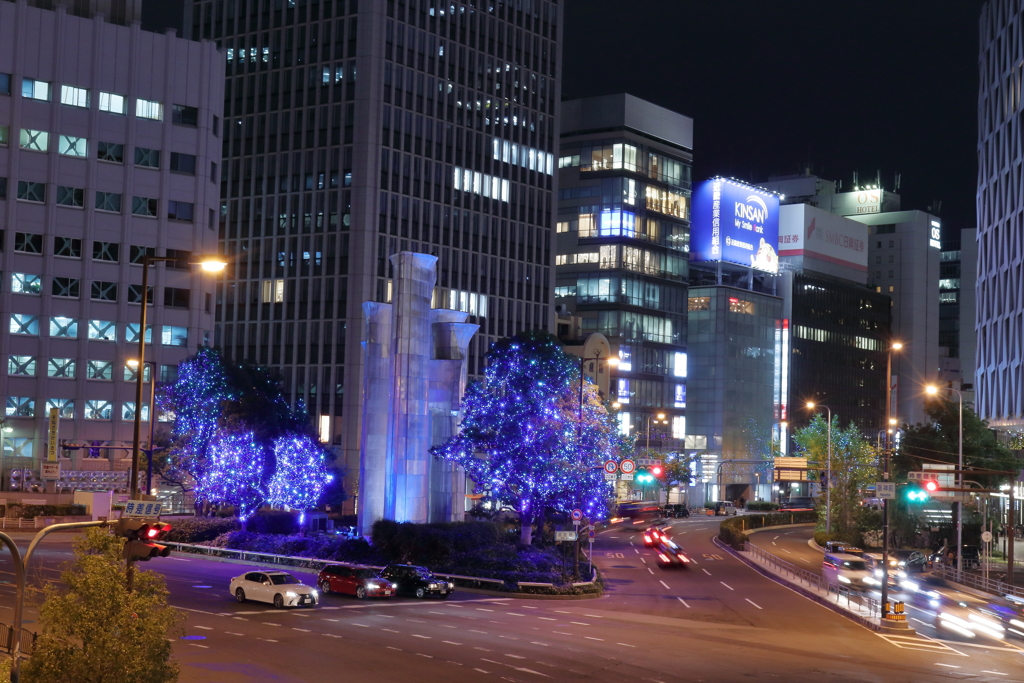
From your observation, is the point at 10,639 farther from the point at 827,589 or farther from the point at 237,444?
the point at 237,444

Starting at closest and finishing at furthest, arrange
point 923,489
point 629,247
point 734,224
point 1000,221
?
point 923,489
point 1000,221
point 629,247
point 734,224

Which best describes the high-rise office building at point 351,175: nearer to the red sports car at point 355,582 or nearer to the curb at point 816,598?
the curb at point 816,598

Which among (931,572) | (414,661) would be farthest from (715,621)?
(931,572)

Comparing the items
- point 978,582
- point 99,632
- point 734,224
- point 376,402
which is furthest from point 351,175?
point 99,632

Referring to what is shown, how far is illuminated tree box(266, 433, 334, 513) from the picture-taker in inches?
2781

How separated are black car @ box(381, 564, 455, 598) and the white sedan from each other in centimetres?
507

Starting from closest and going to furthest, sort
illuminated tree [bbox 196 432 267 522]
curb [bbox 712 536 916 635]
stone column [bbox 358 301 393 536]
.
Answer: curb [bbox 712 536 916 635], stone column [bbox 358 301 393 536], illuminated tree [bbox 196 432 267 522]

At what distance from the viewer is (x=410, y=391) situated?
63375 mm

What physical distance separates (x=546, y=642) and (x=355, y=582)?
13.8 m

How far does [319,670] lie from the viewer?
98.3 ft

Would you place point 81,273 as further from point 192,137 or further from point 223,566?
point 223,566

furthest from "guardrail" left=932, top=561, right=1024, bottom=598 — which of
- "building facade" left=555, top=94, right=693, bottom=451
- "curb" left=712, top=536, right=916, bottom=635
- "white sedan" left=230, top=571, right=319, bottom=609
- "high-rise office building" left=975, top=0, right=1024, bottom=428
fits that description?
"building facade" left=555, top=94, right=693, bottom=451

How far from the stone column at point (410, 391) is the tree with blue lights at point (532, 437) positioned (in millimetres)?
3372

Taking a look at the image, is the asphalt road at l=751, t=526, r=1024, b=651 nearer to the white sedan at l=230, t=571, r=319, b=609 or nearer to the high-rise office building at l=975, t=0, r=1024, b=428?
the white sedan at l=230, t=571, r=319, b=609
